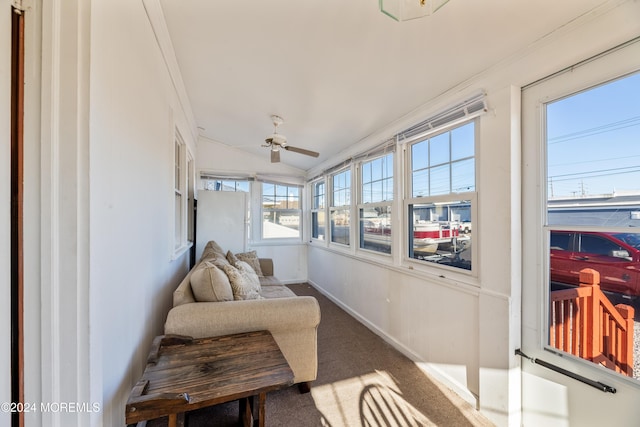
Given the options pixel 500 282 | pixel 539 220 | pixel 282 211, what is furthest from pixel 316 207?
pixel 539 220

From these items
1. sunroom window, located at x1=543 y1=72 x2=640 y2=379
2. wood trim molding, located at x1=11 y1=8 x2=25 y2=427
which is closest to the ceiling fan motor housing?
wood trim molding, located at x1=11 y1=8 x2=25 y2=427

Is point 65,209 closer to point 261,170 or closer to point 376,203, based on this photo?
point 376,203

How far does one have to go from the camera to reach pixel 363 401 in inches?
71.1

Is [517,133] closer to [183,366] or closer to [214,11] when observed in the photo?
[214,11]

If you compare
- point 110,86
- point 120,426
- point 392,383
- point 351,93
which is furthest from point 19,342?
point 351,93

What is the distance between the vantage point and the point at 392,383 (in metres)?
2.00

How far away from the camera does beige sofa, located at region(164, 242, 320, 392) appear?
158cm

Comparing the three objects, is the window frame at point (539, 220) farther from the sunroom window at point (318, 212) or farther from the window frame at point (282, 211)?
the window frame at point (282, 211)

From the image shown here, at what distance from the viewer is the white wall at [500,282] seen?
130 centimetres

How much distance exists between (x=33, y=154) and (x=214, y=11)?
1232 mm

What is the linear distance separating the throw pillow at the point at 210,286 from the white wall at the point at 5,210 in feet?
3.33

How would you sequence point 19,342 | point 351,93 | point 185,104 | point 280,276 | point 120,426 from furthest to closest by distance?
point 280,276 < point 185,104 < point 351,93 < point 120,426 < point 19,342

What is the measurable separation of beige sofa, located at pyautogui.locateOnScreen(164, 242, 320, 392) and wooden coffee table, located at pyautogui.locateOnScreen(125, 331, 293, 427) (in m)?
0.07

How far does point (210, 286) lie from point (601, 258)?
2.24 metres
